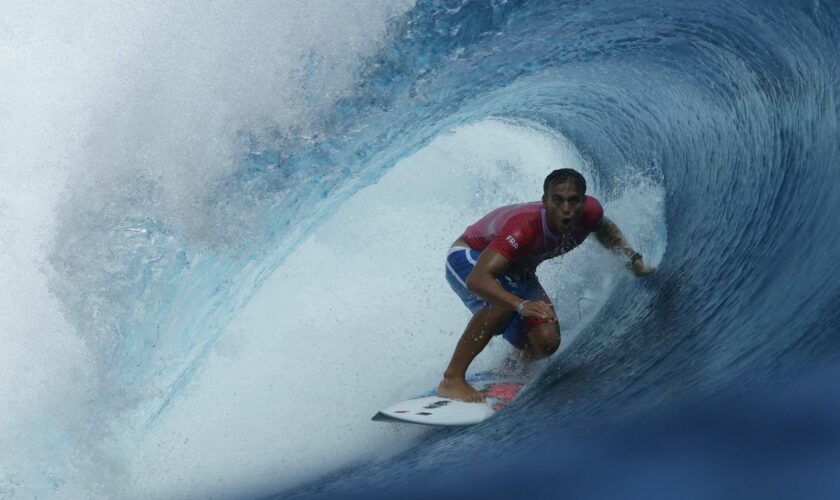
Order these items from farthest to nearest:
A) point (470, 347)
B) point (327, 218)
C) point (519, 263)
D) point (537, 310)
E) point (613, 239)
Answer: point (327, 218) < point (613, 239) < point (519, 263) < point (470, 347) < point (537, 310)

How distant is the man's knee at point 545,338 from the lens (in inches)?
152

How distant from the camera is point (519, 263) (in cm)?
406

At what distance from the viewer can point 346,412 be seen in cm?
470

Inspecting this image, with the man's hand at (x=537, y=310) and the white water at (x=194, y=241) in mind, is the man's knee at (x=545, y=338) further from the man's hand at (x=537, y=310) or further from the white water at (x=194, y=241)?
the white water at (x=194, y=241)

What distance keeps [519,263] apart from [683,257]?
1.18m

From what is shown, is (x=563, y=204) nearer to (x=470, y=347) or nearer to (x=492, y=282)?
(x=492, y=282)

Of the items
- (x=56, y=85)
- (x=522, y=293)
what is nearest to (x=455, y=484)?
(x=522, y=293)

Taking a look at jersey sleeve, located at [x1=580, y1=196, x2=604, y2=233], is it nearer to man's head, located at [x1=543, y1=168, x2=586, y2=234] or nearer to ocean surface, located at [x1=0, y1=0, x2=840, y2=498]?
man's head, located at [x1=543, y1=168, x2=586, y2=234]

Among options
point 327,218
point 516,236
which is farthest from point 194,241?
point 516,236

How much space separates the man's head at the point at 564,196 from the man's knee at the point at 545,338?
→ 0.44 metres

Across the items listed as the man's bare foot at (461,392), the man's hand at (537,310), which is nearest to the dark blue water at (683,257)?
the man's bare foot at (461,392)

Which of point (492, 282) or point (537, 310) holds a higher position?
point (492, 282)

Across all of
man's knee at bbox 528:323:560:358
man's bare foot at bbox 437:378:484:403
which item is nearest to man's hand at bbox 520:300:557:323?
man's knee at bbox 528:323:560:358

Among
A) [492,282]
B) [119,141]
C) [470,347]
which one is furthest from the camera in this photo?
[119,141]
